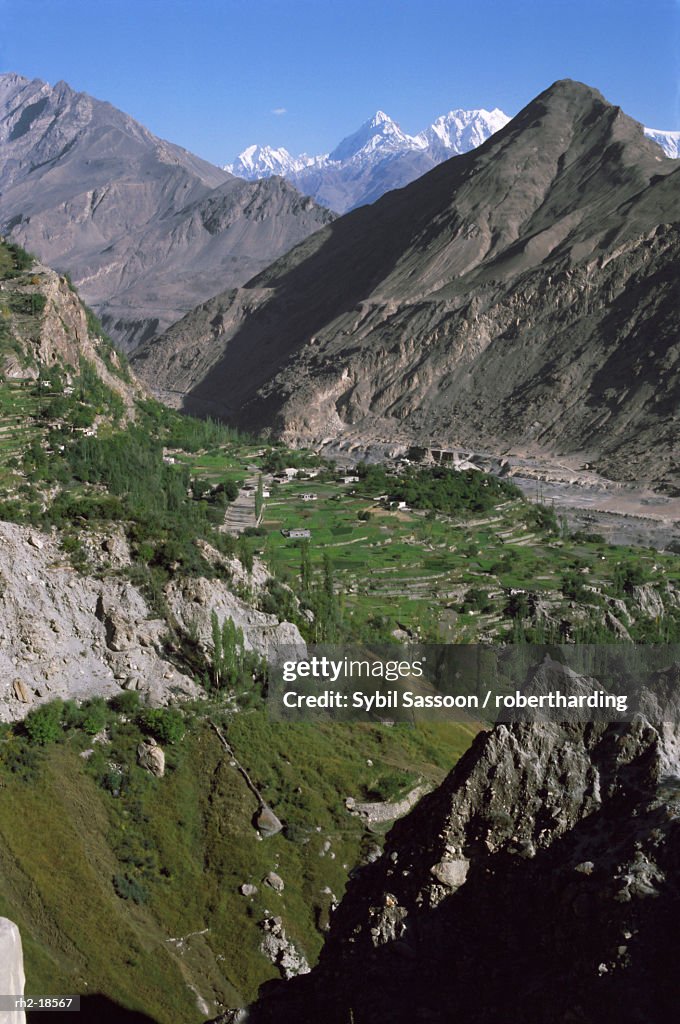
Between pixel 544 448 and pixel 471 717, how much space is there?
53.5 meters

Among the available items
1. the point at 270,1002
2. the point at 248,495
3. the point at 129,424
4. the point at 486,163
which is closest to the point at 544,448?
the point at 248,495

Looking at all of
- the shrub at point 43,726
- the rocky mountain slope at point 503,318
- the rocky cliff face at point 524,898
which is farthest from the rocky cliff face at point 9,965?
the rocky mountain slope at point 503,318

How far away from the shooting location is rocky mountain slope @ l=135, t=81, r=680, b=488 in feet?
284

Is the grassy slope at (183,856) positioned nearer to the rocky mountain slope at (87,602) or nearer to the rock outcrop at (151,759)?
the rock outcrop at (151,759)

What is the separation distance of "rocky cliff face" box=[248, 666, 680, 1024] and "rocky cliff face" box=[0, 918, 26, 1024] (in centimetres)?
504

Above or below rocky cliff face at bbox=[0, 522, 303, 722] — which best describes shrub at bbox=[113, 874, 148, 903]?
below

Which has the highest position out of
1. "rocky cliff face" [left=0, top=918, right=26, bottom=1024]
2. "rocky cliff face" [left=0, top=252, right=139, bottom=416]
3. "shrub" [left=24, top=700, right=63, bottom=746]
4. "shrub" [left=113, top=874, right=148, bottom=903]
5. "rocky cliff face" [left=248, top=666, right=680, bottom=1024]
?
"rocky cliff face" [left=0, top=252, right=139, bottom=416]

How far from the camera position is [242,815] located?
82.2 feet

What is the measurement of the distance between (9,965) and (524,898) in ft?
21.2

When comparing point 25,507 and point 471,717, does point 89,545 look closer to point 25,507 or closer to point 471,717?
point 25,507

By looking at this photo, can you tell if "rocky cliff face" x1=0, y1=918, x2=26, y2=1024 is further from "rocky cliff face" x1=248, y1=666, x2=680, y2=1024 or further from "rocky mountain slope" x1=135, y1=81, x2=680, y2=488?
"rocky mountain slope" x1=135, y1=81, x2=680, y2=488

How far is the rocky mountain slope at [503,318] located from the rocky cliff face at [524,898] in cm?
6412

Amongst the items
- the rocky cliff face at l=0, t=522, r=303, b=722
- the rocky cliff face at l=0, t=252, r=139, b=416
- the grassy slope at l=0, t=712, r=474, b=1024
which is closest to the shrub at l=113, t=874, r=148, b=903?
the grassy slope at l=0, t=712, r=474, b=1024

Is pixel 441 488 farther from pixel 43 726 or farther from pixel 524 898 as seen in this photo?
pixel 524 898
